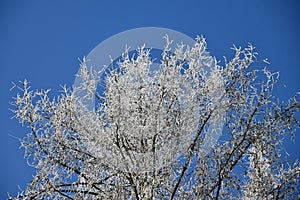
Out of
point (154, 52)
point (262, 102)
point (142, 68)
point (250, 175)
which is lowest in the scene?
point (250, 175)

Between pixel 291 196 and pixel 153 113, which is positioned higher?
pixel 153 113

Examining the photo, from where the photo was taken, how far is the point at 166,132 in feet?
4.55

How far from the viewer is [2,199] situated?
152 cm

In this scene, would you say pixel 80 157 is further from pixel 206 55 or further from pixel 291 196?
pixel 291 196

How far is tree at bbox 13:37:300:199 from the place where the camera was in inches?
53.9

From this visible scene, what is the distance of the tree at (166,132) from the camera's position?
1.37 m

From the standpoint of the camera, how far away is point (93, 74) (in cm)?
151

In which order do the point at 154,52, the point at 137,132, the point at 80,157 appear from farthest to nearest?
the point at 154,52 → the point at 80,157 → the point at 137,132

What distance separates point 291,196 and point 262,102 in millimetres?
279

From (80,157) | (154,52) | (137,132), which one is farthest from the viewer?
(154,52)

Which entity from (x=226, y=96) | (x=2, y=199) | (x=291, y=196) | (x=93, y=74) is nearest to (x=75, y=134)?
(x=93, y=74)

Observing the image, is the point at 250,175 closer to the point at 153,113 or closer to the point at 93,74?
the point at 153,113

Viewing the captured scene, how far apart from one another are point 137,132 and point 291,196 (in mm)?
479

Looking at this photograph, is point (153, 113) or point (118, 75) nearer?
point (153, 113)
